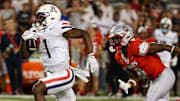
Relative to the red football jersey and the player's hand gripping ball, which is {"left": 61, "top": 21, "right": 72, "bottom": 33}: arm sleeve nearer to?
the player's hand gripping ball

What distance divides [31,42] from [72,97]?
3.24 ft

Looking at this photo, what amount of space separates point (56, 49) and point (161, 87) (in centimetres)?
172

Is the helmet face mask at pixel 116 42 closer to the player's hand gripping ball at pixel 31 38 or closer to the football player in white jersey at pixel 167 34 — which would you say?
the player's hand gripping ball at pixel 31 38

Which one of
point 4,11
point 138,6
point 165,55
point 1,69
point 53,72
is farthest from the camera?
point 138,6

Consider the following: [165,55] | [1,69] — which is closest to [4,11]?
[1,69]

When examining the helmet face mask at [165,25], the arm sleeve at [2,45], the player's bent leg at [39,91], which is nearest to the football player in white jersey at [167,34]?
the helmet face mask at [165,25]

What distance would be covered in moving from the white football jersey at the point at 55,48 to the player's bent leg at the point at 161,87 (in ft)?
4.50

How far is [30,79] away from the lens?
1234 centimetres

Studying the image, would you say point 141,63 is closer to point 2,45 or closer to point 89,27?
point 89,27

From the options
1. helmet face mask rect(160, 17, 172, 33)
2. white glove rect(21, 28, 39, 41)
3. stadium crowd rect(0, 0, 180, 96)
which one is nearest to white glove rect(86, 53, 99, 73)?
white glove rect(21, 28, 39, 41)

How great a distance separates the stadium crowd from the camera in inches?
468

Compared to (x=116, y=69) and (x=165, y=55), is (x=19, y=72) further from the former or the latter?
(x=165, y=55)

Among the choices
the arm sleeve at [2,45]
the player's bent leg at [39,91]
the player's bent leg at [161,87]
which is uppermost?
the player's bent leg at [39,91]

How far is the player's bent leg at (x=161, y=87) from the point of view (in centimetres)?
671
